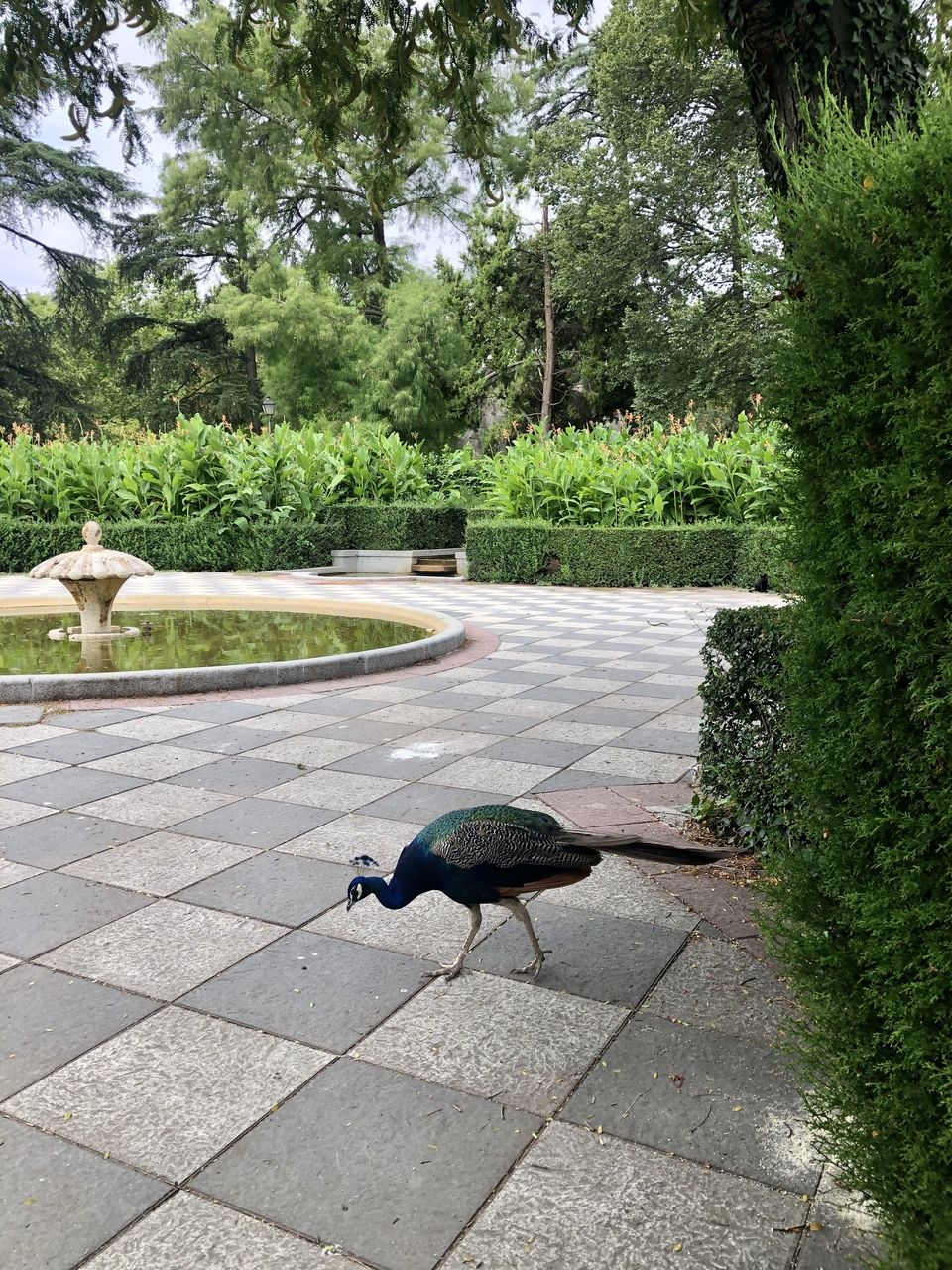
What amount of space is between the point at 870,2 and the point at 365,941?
362cm

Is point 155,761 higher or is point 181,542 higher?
point 181,542

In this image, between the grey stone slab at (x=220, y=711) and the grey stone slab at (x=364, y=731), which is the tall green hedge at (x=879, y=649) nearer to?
the grey stone slab at (x=364, y=731)

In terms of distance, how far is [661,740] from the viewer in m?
5.43

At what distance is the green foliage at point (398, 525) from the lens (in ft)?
57.6

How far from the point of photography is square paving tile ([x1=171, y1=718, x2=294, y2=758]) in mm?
5293

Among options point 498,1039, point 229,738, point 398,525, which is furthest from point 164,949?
point 398,525

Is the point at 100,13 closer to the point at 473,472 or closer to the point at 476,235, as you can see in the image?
the point at 473,472

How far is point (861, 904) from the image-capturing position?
1494 millimetres

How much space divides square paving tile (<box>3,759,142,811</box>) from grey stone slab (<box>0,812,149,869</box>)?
0.22 metres

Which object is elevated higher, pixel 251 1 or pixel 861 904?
pixel 251 1

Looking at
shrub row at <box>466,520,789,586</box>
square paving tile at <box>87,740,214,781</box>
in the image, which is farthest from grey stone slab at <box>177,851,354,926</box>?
shrub row at <box>466,520,789,586</box>

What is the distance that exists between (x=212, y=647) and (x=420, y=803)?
16.6 feet

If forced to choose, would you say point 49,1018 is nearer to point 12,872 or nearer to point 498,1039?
point 12,872

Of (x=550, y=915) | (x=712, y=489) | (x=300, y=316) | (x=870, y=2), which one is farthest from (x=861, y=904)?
(x=300, y=316)
